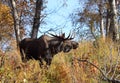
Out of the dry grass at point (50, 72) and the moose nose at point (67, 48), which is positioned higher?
the dry grass at point (50, 72)

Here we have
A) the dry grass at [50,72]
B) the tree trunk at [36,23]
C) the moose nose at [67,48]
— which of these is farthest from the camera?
the tree trunk at [36,23]

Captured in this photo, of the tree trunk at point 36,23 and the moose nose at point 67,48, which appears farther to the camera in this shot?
the tree trunk at point 36,23

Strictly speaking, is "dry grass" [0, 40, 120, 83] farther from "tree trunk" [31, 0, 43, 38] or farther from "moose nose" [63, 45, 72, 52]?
"tree trunk" [31, 0, 43, 38]

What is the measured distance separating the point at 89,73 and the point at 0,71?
232 cm

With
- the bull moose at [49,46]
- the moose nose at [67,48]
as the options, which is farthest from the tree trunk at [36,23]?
the moose nose at [67,48]

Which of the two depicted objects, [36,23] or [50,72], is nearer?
[50,72]

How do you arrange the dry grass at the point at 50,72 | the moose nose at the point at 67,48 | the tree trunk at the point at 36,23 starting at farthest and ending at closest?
the tree trunk at the point at 36,23 < the moose nose at the point at 67,48 < the dry grass at the point at 50,72

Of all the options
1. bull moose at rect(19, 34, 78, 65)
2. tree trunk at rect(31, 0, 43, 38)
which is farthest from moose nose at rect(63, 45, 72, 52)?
tree trunk at rect(31, 0, 43, 38)

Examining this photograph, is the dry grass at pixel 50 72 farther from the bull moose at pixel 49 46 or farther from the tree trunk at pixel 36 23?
the tree trunk at pixel 36 23

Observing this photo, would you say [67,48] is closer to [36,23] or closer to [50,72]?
[50,72]

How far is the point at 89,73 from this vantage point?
844 cm

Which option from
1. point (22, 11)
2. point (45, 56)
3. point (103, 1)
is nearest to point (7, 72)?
point (45, 56)

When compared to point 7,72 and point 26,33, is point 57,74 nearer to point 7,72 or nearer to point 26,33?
point 7,72

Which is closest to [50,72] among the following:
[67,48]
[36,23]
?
[67,48]
